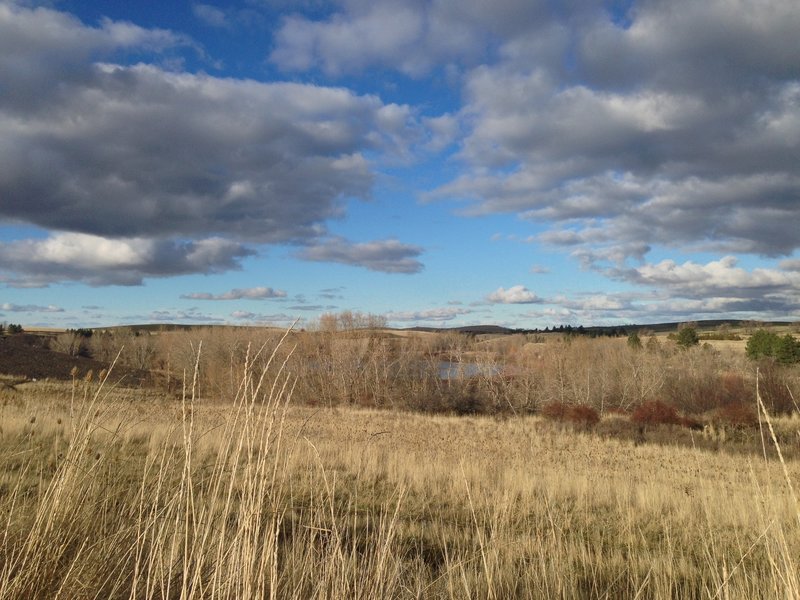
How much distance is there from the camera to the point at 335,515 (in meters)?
6.65

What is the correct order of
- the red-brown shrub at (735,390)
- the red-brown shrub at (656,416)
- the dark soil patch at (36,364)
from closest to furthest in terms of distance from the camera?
the red-brown shrub at (656,416) < the dark soil patch at (36,364) < the red-brown shrub at (735,390)

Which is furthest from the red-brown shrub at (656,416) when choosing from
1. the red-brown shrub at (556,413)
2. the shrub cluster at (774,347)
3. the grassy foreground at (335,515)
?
the shrub cluster at (774,347)

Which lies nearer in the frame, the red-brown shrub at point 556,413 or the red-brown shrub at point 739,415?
the red-brown shrub at point 739,415

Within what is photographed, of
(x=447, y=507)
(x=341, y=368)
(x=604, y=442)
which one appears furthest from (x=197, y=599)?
(x=341, y=368)

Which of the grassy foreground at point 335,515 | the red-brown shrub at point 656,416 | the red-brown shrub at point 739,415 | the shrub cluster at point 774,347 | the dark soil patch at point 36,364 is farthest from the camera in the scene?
the shrub cluster at point 774,347

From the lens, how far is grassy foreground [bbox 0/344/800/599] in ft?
8.15

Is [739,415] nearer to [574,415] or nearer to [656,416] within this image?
[656,416]

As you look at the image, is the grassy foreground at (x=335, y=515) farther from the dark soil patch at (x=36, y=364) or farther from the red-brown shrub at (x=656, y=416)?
the dark soil patch at (x=36, y=364)

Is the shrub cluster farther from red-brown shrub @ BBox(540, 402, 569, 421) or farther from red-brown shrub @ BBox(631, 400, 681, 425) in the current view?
red-brown shrub @ BBox(540, 402, 569, 421)

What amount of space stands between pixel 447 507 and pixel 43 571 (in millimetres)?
5838

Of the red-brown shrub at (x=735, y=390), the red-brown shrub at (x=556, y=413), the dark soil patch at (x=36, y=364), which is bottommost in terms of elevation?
the red-brown shrub at (x=556, y=413)

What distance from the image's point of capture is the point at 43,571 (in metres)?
2.50

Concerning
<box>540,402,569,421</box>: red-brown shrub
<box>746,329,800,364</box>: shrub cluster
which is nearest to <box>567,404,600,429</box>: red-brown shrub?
<box>540,402,569,421</box>: red-brown shrub

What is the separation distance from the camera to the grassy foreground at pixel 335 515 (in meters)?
2.48
